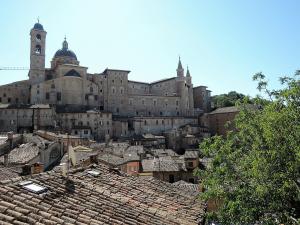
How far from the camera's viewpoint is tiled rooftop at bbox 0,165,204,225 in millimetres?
5959

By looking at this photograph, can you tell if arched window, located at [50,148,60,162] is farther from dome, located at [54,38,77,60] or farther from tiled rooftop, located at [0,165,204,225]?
dome, located at [54,38,77,60]

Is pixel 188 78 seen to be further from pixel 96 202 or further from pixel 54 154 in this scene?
pixel 96 202

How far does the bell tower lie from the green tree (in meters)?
71.9

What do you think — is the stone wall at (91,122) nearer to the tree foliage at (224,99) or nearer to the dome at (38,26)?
the dome at (38,26)

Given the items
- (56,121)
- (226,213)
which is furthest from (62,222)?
(56,121)

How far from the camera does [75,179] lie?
8.88 metres

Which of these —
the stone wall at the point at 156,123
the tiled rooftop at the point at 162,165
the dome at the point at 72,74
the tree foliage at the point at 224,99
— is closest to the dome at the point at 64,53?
the dome at the point at 72,74

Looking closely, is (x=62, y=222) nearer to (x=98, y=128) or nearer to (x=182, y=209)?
(x=182, y=209)

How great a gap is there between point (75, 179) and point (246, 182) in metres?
6.21

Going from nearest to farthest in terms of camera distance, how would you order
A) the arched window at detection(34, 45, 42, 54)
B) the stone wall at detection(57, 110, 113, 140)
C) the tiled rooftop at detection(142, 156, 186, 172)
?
the tiled rooftop at detection(142, 156, 186, 172) → the stone wall at detection(57, 110, 113, 140) → the arched window at detection(34, 45, 42, 54)

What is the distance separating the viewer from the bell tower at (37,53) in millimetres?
76312

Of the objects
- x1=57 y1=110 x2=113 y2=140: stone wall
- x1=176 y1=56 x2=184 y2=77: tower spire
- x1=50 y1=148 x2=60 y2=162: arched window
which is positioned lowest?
x1=50 y1=148 x2=60 y2=162: arched window

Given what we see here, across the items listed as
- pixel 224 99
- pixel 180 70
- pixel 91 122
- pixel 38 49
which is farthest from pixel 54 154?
pixel 224 99

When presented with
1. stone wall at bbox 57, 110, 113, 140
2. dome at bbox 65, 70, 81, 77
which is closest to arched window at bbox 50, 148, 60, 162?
stone wall at bbox 57, 110, 113, 140
